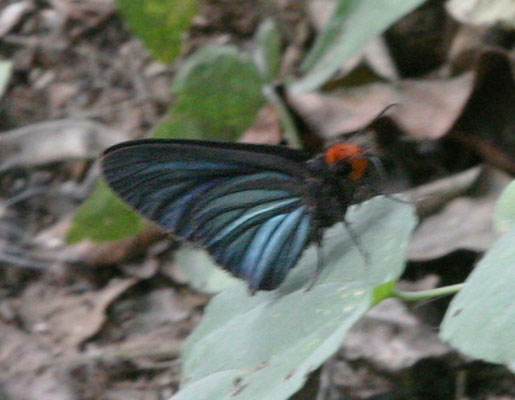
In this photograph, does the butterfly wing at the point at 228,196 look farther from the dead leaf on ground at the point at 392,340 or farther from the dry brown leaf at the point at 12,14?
the dry brown leaf at the point at 12,14

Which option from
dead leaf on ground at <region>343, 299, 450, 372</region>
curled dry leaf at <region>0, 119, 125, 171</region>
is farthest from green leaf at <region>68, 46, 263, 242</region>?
dead leaf on ground at <region>343, 299, 450, 372</region>

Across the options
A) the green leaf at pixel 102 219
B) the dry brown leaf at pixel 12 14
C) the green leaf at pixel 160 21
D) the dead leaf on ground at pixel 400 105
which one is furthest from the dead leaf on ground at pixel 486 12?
the dry brown leaf at pixel 12 14

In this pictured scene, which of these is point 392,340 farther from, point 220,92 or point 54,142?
point 54,142

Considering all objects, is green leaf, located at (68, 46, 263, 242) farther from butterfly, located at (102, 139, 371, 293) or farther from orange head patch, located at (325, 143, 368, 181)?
orange head patch, located at (325, 143, 368, 181)

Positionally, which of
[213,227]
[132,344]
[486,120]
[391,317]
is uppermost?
[213,227]

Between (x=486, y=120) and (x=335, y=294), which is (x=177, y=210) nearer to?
(x=335, y=294)

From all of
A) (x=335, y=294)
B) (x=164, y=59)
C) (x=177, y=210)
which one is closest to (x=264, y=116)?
(x=164, y=59)

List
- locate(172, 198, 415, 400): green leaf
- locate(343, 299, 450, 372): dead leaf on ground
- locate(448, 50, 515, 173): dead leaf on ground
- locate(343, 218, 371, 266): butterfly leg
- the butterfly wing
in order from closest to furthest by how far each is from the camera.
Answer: locate(172, 198, 415, 400): green leaf, locate(343, 218, 371, 266): butterfly leg, the butterfly wing, locate(343, 299, 450, 372): dead leaf on ground, locate(448, 50, 515, 173): dead leaf on ground

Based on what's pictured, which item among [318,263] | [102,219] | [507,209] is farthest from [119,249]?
[507,209]
